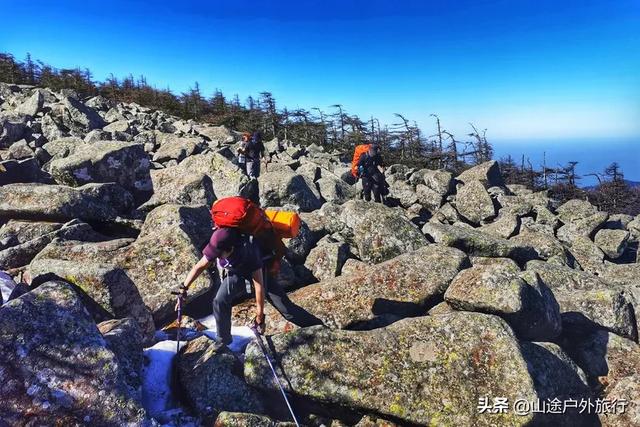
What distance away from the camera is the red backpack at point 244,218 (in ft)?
25.3

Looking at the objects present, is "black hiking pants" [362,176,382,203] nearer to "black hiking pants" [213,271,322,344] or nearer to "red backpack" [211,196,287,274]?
"black hiking pants" [213,271,322,344]

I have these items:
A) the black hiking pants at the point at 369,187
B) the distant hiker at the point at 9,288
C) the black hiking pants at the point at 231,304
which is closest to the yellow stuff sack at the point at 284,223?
the black hiking pants at the point at 231,304

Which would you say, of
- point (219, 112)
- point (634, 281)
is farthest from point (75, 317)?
point (219, 112)

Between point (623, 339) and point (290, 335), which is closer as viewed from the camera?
point (290, 335)

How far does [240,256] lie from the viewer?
8062mm

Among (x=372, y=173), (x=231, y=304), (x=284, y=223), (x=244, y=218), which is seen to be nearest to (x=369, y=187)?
(x=372, y=173)

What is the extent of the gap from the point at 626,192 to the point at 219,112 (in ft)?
202

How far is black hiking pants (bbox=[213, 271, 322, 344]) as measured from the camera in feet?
27.6

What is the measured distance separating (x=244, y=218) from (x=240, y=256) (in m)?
0.82

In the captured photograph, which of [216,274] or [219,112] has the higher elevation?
[219,112]

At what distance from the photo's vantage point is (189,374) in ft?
23.6

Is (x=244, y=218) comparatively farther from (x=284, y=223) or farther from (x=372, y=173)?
(x=372, y=173)

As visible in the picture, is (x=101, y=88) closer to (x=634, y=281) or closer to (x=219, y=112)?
(x=219, y=112)

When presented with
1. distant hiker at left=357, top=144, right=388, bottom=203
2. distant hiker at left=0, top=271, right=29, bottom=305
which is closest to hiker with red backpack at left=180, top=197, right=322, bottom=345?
distant hiker at left=0, top=271, right=29, bottom=305
